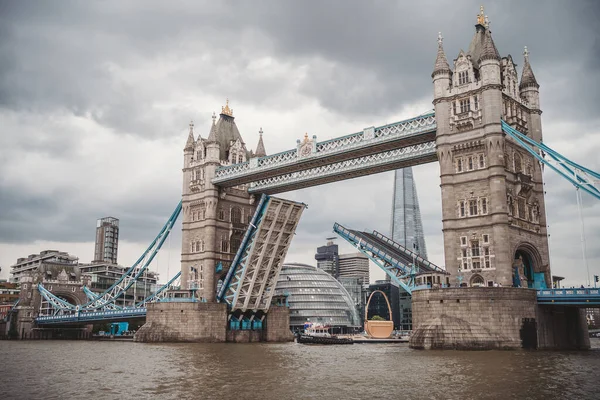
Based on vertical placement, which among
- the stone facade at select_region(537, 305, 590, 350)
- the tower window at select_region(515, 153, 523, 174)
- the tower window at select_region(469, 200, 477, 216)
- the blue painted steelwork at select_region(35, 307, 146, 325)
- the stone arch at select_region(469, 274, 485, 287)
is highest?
the tower window at select_region(515, 153, 523, 174)

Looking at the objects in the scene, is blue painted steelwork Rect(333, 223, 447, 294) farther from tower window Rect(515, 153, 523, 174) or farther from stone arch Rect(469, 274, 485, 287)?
tower window Rect(515, 153, 523, 174)

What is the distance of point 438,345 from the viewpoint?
132 ft

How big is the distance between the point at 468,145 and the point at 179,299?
111 feet

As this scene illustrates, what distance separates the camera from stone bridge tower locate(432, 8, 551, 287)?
144 feet

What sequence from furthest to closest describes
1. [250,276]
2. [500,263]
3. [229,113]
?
[229,113]
[250,276]
[500,263]

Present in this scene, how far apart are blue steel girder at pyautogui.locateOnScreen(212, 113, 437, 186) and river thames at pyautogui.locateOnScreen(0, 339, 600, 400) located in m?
19.3

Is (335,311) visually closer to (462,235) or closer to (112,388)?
(462,235)

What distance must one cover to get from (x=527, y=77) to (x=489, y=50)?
19.3ft

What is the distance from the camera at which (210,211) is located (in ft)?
219

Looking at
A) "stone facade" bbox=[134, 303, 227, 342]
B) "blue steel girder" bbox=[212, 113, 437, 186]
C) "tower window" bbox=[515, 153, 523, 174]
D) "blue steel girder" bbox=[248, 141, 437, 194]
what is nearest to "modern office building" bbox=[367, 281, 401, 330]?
"blue steel girder" bbox=[248, 141, 437, 194]

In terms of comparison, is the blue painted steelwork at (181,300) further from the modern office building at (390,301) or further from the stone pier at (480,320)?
the modern office building at (390,301)

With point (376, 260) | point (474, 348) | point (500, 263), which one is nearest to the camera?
point (474, 348)

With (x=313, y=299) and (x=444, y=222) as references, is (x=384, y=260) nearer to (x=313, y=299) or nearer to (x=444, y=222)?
(x=444, y=222)

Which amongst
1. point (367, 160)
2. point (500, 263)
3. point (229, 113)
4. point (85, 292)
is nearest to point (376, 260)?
point (367, 160)
